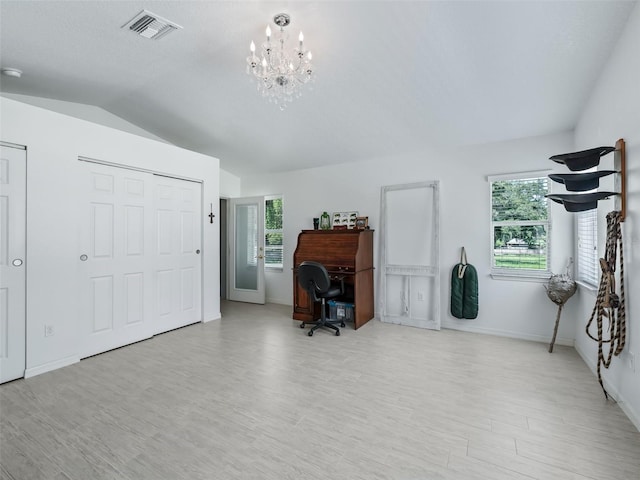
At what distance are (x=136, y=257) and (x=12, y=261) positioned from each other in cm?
114

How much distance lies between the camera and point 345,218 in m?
5.14

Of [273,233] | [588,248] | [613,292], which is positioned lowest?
[613,292]

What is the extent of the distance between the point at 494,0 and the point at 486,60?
0.61 m

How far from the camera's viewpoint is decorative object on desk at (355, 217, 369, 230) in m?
4.92

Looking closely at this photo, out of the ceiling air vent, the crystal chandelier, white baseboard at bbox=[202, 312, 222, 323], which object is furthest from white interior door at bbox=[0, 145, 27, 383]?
the crystal chandelier

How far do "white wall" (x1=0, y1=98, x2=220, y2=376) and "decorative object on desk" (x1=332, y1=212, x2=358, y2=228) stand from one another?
3.20 metres

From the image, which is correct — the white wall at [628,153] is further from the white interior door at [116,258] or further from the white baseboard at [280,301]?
the white interior door at [116,258]

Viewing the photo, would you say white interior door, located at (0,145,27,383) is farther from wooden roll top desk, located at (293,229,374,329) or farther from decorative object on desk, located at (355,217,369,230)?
decorative object on desk, located at (355,217,369,230)

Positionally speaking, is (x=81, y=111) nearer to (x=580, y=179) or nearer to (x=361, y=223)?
(x=361, y=223)

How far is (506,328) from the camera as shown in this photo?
3.96 meters

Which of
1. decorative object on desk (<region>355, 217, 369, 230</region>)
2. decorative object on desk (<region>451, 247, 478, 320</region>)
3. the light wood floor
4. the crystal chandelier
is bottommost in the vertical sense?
the light wood floor

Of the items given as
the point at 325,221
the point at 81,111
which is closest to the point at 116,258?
the point at 81,111

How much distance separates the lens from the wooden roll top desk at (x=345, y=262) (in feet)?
14.5

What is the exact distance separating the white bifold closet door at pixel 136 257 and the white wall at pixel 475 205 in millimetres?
2337
